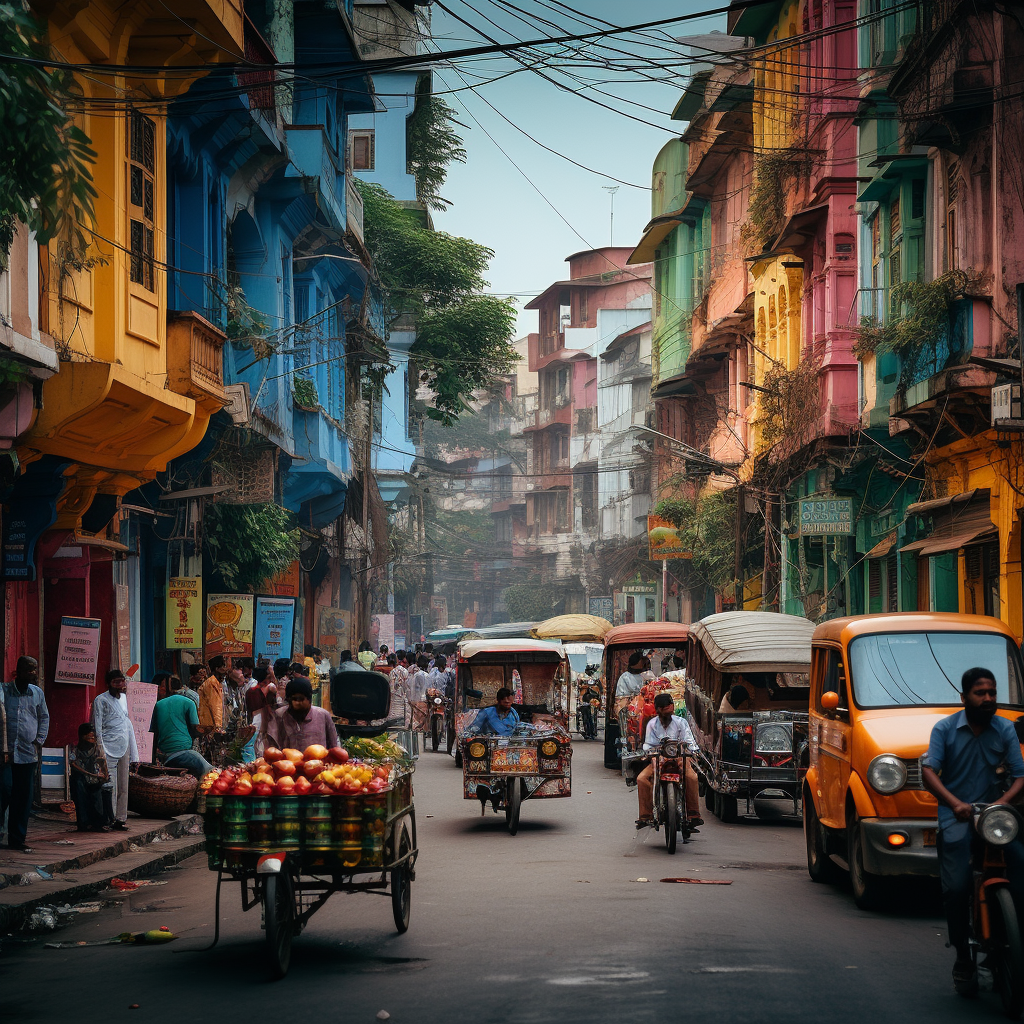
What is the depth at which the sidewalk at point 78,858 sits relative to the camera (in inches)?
453

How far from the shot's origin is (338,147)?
32250 millimetres

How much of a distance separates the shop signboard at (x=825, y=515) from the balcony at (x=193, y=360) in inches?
422

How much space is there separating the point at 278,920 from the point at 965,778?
373 centimetres

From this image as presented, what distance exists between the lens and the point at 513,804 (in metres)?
16.5

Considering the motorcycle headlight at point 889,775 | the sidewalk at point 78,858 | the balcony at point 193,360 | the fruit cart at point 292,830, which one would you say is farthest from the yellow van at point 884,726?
the balcony at point 193,360

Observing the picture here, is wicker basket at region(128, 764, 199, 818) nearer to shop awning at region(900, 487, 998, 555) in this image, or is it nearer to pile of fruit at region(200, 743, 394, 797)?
pile of fruit at region(200, 743, 394, 797)

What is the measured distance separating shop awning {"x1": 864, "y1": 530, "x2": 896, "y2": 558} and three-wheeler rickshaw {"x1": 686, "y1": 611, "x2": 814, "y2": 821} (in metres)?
5.14

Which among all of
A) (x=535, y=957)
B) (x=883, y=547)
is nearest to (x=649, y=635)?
(x=883, y=547)

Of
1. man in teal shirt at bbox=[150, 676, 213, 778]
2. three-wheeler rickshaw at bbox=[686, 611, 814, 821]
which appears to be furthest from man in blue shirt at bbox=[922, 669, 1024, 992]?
man in teal shirt at bbox=[150, 676, 213, 778]

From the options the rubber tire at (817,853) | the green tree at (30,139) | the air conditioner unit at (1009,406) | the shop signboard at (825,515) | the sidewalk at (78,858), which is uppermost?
the green tree at (30,139)

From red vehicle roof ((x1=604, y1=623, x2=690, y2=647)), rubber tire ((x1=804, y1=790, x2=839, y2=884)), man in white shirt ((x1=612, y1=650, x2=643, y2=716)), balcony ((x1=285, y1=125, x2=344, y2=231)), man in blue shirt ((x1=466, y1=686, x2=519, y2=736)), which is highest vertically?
balcony ((x1=285, y1=125, x2=344, y2=231))

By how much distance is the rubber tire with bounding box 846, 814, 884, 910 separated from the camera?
10.7 meters

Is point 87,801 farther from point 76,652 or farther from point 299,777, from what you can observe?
point 299,777

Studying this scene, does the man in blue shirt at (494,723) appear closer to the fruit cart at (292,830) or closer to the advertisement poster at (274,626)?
the fruit cart at (292,830)
